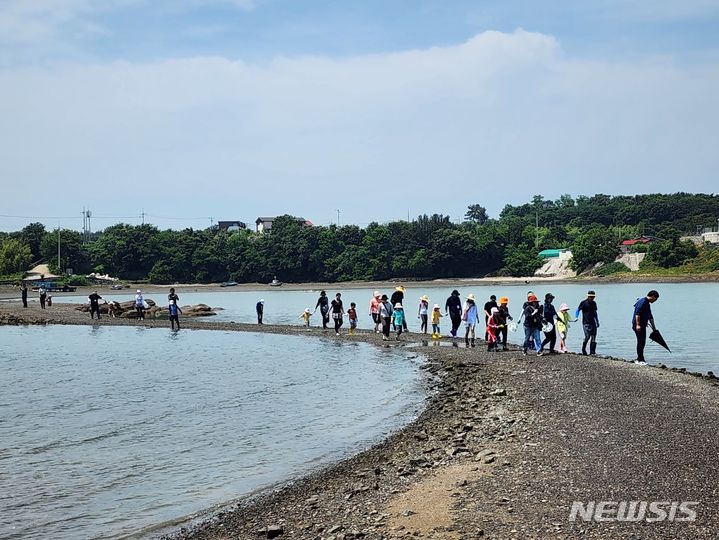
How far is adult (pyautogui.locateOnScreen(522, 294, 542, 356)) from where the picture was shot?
25.1 m

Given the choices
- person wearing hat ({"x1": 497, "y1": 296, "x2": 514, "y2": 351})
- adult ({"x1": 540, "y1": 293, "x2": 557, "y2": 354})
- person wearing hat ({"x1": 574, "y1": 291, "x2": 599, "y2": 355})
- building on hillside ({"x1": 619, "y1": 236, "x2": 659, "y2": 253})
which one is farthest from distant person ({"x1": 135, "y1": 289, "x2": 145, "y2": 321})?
building on hillside ({"x1": 619, "y1": 236, "x2": 659, "y2": 253})

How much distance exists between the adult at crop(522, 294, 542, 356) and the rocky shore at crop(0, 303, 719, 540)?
606 cm

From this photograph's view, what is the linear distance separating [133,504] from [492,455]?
586 centimetres

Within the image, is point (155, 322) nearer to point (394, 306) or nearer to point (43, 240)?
point (394, 306)

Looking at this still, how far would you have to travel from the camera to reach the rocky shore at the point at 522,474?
8852mm

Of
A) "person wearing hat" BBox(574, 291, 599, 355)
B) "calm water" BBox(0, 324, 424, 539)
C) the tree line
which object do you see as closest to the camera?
"calm water" BBox(0, 324, 424, 539)

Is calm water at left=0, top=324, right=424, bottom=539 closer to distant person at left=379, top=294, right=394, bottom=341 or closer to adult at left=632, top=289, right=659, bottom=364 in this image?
distant person at left=379, top=294, right=394, bottom=341

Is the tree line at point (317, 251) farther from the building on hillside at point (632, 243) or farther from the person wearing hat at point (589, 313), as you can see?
the person wearing hat at point (589, 313)

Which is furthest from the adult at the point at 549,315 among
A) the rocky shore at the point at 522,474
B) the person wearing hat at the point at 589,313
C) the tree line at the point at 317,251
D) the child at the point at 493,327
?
the tree line at the point at 317,251

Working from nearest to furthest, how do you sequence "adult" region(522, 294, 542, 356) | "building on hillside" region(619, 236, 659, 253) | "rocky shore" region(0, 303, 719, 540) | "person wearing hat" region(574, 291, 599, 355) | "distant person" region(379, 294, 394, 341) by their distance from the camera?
"rocky shore" region(0, 303, 719, 540) < "person wearing hat" region(574, 291, 599, 355) < "adult" region(522, 294, 542, 356) < "distant person" region(379, 294, 394, 341) < "building on hillside" region(619, 236, 659, 253)

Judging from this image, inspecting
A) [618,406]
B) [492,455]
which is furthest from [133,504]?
[618,406]

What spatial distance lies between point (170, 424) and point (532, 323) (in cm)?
1272

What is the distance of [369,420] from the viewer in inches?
729

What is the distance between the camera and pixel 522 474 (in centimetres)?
1091
